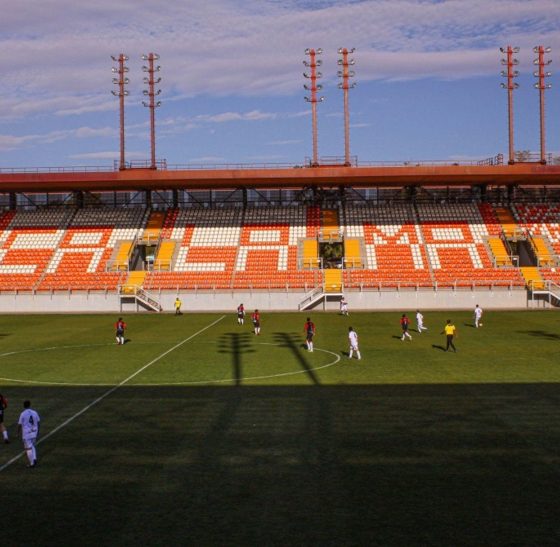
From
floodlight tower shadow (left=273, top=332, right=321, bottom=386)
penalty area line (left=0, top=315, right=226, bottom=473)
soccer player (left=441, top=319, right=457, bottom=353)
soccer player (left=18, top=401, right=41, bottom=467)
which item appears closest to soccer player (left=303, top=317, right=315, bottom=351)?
floodlight tower shadow (left=273, top=332, right=321, bottom=386)

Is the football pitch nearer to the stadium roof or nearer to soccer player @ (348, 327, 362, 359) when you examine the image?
soccer player @ (348, 327, 362, 359)

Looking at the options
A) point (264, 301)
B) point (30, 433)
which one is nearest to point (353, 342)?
point (30, 433)

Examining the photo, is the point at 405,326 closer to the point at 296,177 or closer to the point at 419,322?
the point at 419,322

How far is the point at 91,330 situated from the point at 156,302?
49.5 ft

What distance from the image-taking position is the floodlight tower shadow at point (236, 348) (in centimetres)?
2688

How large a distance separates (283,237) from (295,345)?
3308 centimetres

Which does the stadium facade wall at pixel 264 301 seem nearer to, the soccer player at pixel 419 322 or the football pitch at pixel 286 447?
the soccer player at pixel 419 322

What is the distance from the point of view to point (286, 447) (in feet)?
56.1

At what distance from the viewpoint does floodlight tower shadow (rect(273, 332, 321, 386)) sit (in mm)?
26547

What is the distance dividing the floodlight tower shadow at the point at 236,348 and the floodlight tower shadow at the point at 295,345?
69.6 inches

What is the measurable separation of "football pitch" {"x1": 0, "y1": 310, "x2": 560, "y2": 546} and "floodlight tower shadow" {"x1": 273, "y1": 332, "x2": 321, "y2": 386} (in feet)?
0.73

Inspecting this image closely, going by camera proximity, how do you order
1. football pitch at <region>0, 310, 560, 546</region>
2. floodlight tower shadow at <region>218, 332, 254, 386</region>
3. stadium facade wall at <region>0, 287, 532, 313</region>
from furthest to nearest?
1. stadium facade wall at <region>0, 287, 532, 313</region>
2. floodlight tower shadow at <region>218, 332, 254, 386</region>
3. football pitch at <region>0, 310, 560, 546</region>

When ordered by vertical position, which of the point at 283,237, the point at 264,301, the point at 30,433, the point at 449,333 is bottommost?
the point at 30,433

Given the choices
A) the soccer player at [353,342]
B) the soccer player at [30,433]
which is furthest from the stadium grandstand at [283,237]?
the soccer player at [30,433]
